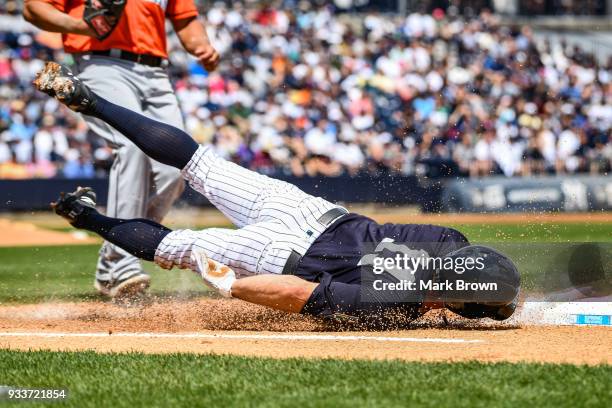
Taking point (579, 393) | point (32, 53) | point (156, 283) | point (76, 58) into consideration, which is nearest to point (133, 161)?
point (76, 58)

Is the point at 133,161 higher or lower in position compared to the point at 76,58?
lower

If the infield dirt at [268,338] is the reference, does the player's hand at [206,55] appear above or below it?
above

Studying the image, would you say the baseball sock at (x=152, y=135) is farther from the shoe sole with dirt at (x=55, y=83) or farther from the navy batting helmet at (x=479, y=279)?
the navy batting helmet at (x=479, y=279)

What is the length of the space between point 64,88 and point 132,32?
4.67ft

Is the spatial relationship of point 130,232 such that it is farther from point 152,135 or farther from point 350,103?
point 350,103

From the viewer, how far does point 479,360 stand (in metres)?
4.77

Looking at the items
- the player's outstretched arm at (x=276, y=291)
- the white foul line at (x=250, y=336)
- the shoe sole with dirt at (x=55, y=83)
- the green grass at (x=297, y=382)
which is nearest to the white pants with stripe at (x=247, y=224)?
the player's outstretched arm at (x=276, y=291)

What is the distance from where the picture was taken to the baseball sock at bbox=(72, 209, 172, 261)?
5.93 m

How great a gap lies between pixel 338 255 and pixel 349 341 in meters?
0.53

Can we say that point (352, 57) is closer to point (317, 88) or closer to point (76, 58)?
point (317, 88)

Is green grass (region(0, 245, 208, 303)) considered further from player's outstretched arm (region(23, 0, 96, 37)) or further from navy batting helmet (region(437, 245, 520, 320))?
navy batting helmet (region(437, 245, 520, 320))

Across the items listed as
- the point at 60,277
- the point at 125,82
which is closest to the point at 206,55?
the point at 125,82

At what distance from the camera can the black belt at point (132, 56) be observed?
24.5ft

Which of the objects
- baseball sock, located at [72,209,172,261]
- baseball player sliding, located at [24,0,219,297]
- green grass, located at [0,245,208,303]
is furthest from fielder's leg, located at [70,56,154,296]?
baseball sock, located at [72,209,172,261]
